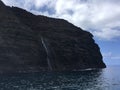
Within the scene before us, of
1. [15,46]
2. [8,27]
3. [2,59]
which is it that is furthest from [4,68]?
[8,27]

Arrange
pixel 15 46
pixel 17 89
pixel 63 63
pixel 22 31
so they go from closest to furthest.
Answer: pixel 17 89 → pixel 15 46 → pixel 22 31 → pixel 63 63

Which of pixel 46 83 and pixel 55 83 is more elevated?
pixel 46 83

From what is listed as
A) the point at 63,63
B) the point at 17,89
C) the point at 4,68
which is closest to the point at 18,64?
the point at 4,68

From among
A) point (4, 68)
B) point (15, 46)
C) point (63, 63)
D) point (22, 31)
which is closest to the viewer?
point (4, 68)

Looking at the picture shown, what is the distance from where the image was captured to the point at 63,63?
198000 millimetres

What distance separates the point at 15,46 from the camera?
161375mm

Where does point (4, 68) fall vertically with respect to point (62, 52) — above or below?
below

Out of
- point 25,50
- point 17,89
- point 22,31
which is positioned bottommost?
point 17,89

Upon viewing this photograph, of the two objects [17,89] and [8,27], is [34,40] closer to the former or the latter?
[8,27]

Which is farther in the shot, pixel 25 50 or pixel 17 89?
pixel 25 50

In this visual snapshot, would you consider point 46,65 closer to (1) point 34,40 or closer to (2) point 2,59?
(1) point 34,40

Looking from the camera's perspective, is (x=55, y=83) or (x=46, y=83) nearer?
(x=46, y=83)

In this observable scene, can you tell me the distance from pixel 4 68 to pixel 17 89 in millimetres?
68922

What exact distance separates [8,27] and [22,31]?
31.6ft
